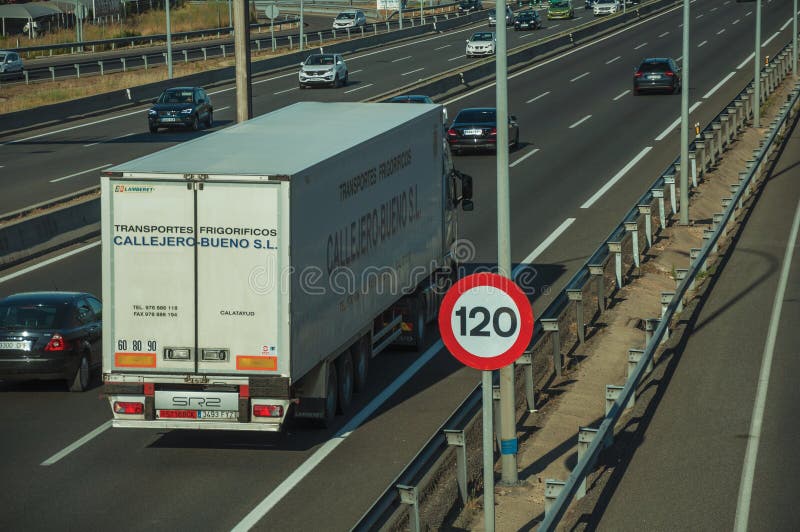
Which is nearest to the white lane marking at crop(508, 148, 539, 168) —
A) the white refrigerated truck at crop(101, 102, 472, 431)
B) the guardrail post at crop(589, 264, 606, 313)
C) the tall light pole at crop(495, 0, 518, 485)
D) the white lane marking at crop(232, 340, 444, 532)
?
the guardrail post at crop(589, 264, 606, 313)

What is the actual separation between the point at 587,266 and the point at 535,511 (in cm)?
757

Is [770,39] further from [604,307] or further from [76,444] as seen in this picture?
[76,444]

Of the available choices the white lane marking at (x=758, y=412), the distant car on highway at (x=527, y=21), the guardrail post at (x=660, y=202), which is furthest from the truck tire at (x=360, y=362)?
the distant car on highway at (x=527, y=21)

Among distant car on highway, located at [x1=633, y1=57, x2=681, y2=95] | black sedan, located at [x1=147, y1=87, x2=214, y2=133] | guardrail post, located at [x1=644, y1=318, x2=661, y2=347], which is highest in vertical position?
distant car on highway, located at [x1=633, y1=57, x2=681, y2=95]

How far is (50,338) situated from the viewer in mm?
16859

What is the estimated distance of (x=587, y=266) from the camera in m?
19.5

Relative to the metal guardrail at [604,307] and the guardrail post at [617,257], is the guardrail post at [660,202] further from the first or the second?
the guardrail post at [617,257]

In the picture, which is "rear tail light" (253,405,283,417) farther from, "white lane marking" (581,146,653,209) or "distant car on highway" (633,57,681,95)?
"distant car on highway" (633,57,681,95)

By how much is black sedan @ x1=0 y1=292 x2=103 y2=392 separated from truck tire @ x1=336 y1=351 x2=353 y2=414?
12.3 ft

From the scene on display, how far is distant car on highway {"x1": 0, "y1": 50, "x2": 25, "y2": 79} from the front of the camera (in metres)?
64.9

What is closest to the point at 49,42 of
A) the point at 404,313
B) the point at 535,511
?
the point at 404,313

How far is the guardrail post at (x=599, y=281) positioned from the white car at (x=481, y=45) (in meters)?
51.4

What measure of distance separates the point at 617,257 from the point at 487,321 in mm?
12109

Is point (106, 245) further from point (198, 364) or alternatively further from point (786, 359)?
point (786, 359)
